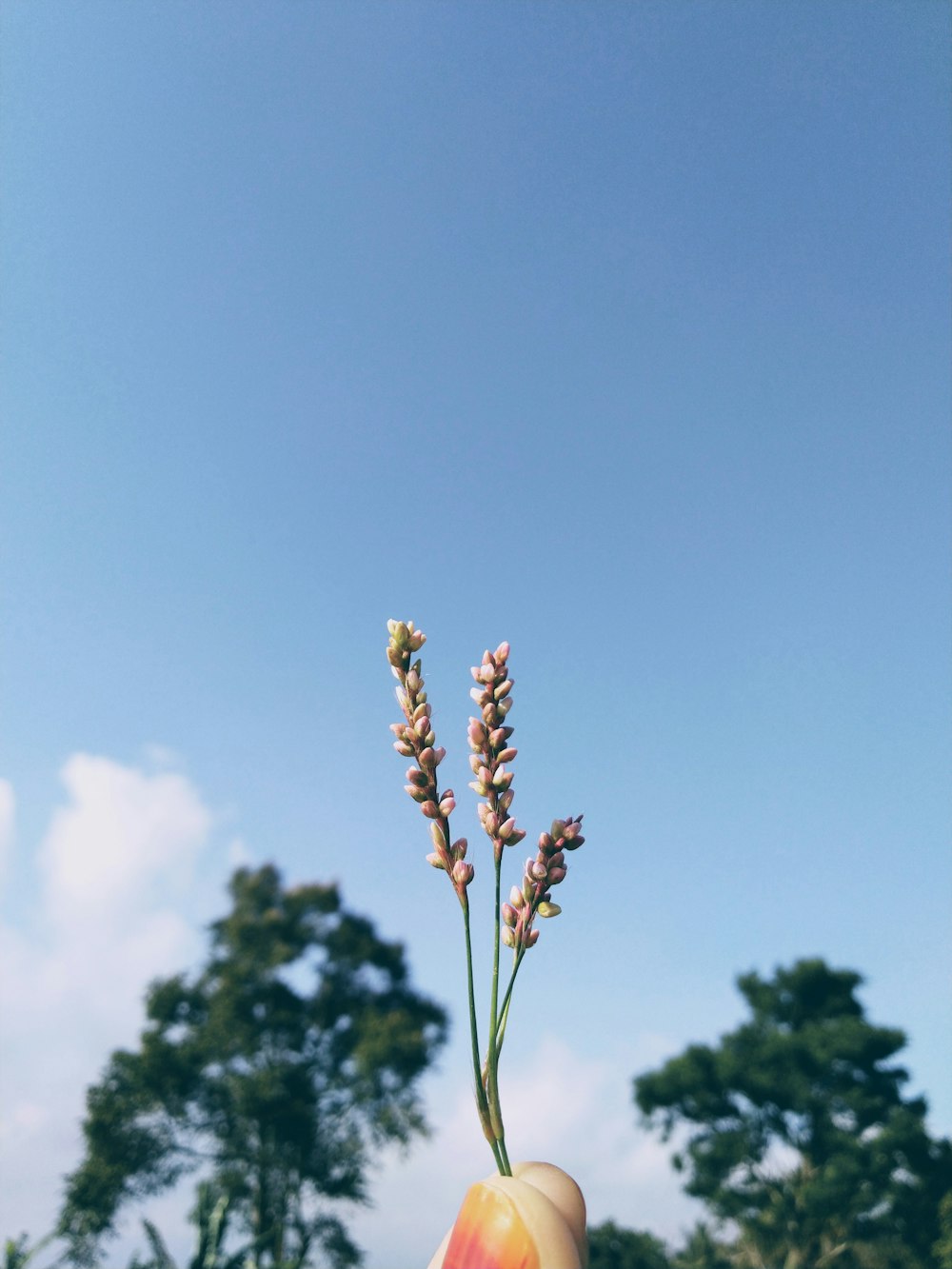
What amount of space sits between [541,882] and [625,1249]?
38938 mm

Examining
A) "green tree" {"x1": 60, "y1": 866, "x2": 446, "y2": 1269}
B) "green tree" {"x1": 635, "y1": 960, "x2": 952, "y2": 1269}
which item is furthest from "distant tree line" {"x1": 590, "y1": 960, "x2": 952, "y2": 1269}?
"green tree" {"x1": 60, "y1": 866, "x2": 446, "y2": 1269}

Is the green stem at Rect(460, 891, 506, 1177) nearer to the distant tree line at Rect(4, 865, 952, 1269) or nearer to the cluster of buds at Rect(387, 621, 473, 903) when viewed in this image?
the cluster of buds at Rect(387, 621, 473, 903)

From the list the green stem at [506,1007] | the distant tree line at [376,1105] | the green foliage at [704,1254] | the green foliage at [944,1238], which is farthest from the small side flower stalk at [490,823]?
the green foliage at [704,1254]

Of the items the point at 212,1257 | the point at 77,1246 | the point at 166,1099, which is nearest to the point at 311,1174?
the point at 166,1099

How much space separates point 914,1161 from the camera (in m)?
27.8

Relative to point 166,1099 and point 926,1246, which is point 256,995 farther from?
point 926,1246

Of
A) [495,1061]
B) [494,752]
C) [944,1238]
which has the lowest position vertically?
[944,1238]

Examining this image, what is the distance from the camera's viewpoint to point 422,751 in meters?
1.54

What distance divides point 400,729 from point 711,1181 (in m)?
33.4

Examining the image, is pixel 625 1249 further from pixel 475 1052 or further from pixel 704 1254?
pixel 475 1052

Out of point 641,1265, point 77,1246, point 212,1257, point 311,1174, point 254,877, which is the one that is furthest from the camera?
point 641,1265

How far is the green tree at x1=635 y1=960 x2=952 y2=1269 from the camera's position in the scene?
2709cm

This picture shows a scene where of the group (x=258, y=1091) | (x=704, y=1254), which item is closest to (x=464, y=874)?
(x=258, y=1091)

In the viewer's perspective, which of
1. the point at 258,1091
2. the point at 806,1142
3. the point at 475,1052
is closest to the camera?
the point at 475,1052
